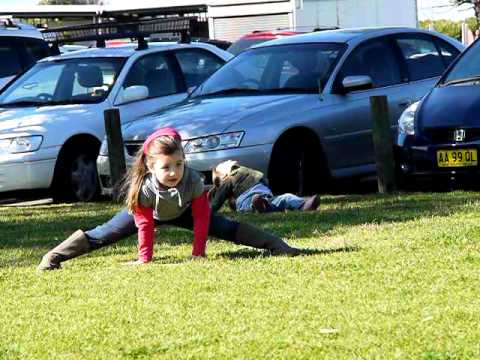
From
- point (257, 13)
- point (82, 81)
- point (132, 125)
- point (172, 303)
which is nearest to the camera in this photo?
point (172, 303)

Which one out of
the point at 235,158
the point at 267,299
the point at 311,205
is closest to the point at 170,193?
the point at 267,299

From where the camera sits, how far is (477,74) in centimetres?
1237

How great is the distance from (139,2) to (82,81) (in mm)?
24561

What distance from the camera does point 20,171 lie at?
13.5 metres

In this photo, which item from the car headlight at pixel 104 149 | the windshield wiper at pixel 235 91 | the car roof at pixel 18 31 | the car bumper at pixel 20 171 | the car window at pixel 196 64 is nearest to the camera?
the car headlight at pixel 104 149

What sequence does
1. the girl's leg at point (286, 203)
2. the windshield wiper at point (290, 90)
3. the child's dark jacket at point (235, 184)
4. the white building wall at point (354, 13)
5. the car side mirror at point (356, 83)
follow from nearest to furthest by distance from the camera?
the child's dark jacket at point (235, 184) < the girl's leg at point (286, 203) < the car side mirror at point (356, 83) < the windshield wiper at point (290, 90) < the white building wall at point (354, 13)

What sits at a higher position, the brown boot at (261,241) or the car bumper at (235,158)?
the brown boot at (261,241)

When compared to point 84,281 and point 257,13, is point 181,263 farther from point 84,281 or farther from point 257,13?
point 257,13

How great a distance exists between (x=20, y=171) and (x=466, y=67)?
4.63 meters

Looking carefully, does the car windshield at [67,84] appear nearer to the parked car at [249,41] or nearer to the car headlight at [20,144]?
the car headlight at [20,144]

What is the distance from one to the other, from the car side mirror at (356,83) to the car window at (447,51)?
1541 millimetres

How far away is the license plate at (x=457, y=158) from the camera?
1145 centimetres

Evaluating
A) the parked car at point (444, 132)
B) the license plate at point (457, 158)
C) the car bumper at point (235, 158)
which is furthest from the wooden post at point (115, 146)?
the license plate at point (457, 158)

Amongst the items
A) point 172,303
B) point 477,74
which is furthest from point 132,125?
point 172,303
